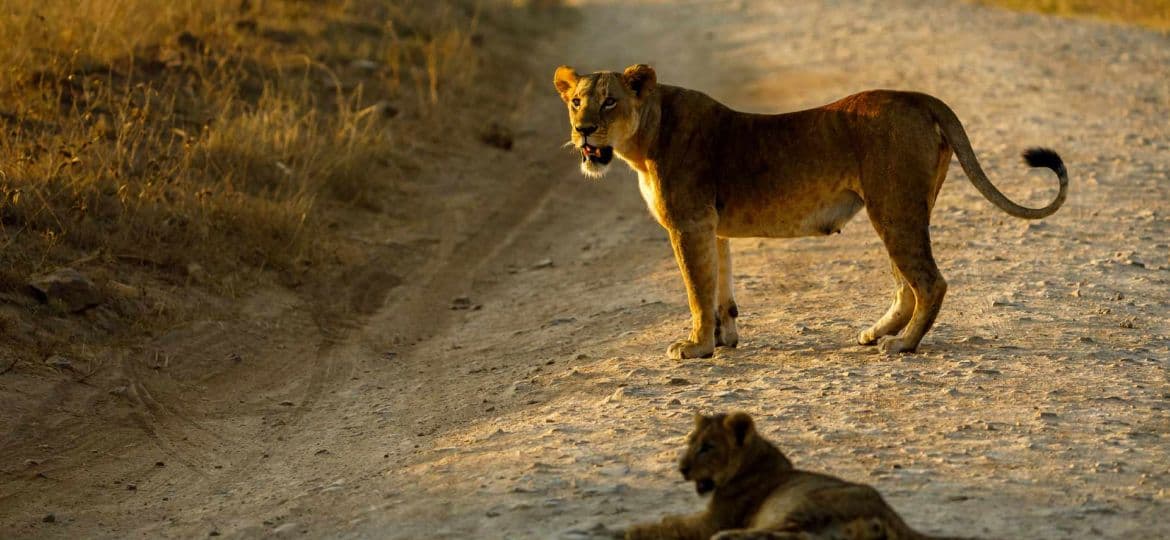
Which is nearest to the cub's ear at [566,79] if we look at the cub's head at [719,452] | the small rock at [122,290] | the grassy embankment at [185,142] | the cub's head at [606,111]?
the cub's head at [606,111]

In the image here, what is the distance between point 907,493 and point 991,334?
2.36m

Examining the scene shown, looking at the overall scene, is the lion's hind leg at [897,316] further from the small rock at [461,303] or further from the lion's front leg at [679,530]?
the small rock at [461,303]

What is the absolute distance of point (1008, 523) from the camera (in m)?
4.70

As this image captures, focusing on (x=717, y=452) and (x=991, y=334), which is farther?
(x=991, y=334)

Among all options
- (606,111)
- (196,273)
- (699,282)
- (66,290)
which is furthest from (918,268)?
(66,290)

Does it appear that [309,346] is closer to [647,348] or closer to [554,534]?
[647,348]

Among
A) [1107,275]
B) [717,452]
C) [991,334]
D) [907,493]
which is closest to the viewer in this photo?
[717,452]

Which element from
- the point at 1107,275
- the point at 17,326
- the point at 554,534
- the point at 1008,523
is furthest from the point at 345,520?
the point at 1107,275

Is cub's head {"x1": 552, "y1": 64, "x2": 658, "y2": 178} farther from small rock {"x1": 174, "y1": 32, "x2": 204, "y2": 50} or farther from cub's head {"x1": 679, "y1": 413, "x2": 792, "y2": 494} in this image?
small rock {"x1": 174, "y1": 32, "x2": 204, "y2": 50}

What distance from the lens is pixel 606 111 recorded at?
694 centimetres

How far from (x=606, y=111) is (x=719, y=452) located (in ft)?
9.18

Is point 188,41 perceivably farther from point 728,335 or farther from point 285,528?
point 285,528

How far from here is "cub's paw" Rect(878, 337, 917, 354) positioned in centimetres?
680

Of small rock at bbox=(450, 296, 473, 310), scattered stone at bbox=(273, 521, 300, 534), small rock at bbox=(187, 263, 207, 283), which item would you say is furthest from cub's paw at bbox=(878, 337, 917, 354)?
small rock at bbox=(187, 263, 207, 283)
